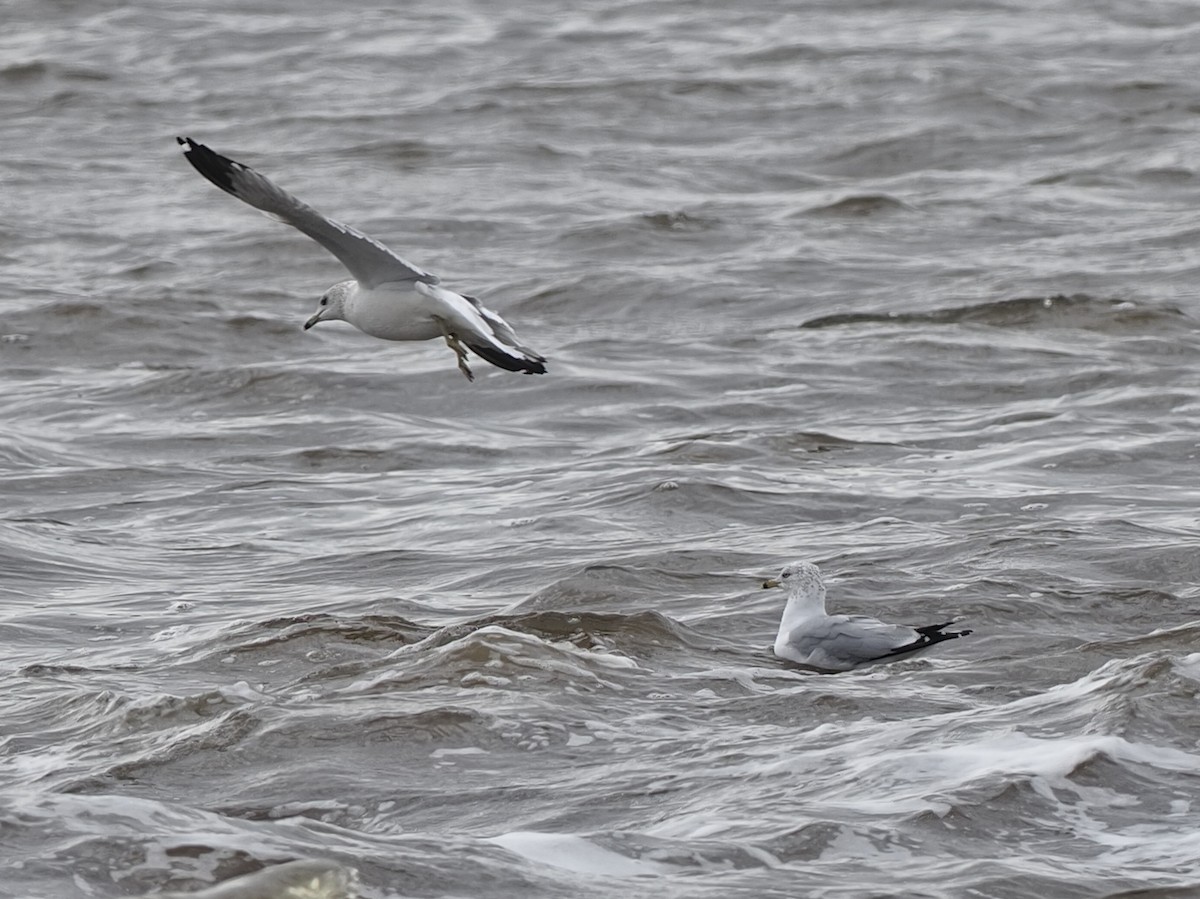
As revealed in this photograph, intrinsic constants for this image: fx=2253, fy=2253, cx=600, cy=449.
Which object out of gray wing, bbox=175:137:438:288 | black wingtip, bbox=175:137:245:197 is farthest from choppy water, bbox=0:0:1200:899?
black wingtip, bbox=175:137:245:197

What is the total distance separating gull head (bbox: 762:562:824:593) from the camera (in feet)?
25.4

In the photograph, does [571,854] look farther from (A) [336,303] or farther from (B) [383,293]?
(A) [336,303]

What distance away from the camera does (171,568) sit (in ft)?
29.5

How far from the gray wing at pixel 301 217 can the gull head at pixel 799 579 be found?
1.71 m

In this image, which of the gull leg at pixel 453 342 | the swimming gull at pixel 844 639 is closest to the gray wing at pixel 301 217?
the gull leg at pixel 453 342

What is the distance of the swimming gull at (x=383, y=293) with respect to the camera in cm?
771

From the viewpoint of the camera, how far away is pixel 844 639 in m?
7.33

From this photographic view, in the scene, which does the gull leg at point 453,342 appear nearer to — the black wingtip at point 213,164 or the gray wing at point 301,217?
the gray wing at point 301,217

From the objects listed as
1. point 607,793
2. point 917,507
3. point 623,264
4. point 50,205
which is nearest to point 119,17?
point 50,205

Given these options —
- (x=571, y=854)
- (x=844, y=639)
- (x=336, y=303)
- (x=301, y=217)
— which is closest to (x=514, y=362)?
(x=301, y=217)

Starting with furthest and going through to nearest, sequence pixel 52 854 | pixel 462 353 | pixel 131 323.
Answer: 1. pixel 131 323
2. pixel 462 353
3. pixel 52 854

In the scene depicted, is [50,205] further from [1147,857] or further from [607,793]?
[1147,857]

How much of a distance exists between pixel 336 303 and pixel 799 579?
7.72 ft

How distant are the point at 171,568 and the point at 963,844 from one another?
4302mm
